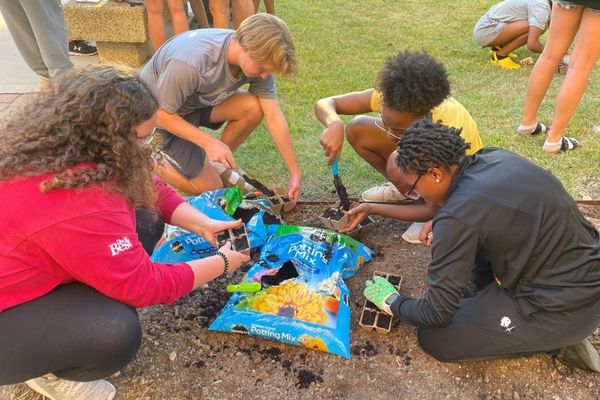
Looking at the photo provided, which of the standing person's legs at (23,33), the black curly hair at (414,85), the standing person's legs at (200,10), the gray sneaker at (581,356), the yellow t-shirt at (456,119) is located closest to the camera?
the gray sneaker at (581,356)

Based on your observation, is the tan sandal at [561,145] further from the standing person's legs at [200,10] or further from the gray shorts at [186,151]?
the standing person's legs at [200,10]

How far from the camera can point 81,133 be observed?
1527 mm

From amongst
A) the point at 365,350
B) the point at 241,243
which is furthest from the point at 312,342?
the point at 241,243

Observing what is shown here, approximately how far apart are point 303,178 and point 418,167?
1.58 meters

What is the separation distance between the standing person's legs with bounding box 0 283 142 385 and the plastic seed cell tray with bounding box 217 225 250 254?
22.8 inches

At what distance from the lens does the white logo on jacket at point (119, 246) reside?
5.03 feet

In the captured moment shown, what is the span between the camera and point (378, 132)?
2.77 metres

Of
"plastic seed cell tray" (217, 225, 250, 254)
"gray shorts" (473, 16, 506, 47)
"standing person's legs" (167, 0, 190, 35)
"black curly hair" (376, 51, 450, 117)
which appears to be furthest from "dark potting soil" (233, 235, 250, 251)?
"gray shorts" (473, 16, 506, 47)

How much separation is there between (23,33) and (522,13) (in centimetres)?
432

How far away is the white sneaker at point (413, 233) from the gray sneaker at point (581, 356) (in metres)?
0.87

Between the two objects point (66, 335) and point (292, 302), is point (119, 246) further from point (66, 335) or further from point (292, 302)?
point (292, 302)

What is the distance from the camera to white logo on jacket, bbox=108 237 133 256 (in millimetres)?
1532

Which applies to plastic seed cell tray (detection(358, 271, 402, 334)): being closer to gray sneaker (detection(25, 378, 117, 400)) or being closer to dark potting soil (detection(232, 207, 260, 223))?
dark potting soil (detection(232, 207, 260, 223))

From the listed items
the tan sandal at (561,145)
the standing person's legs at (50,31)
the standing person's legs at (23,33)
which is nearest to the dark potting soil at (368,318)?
the tan sandal at (561,145)
